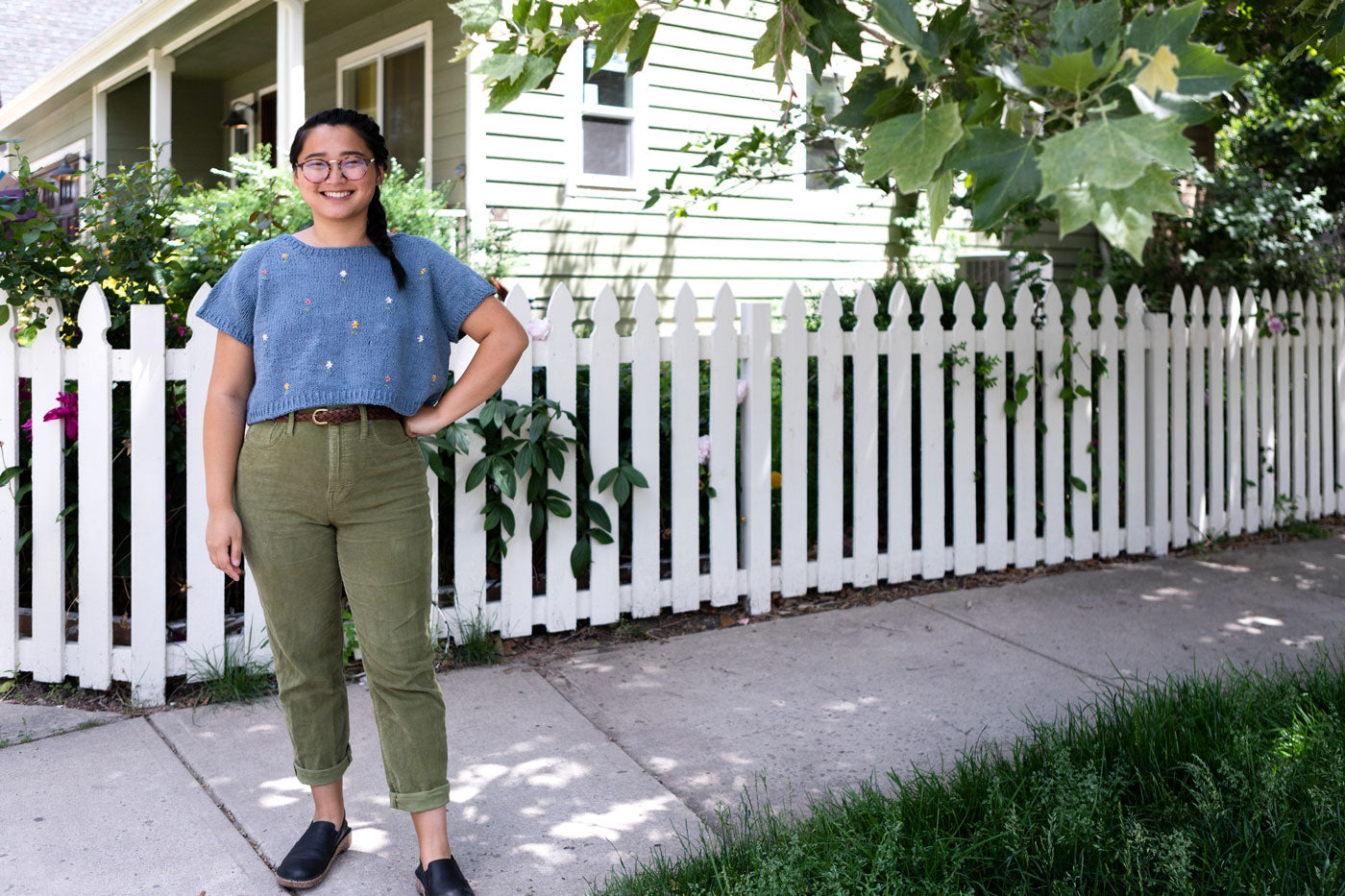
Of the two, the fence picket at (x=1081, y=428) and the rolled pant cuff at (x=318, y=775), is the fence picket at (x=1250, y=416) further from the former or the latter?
the rolled pant cuff at (x=318, y=775)

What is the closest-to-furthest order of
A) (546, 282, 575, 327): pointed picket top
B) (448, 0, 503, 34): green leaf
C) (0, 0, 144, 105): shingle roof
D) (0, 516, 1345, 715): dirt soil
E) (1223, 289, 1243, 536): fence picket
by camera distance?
1. (448, 0, 503, 34): green leaf
2. (0, 516, 1345, 715): dirt soil
3. (546, 282, 575, 327): pointed picket top
4. (1223, 289, 1243, 536): fence picket
5. (0, 0, 144, 105): shingle roof

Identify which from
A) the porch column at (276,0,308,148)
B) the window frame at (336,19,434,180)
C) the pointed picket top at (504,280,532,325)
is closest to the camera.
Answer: the pointed picket top at (504,280,532,325)

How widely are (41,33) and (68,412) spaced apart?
18.0 m

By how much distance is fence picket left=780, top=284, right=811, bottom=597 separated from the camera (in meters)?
5.25

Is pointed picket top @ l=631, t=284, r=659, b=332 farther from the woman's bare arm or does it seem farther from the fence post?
the woman's bare arm

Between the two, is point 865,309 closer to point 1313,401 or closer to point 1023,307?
point 1023,307

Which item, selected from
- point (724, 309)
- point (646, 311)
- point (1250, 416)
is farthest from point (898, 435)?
point (1250, 416)

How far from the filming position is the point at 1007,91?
210cm

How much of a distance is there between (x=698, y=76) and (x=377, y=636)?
7968 millimetres

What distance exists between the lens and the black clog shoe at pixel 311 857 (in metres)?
2.82

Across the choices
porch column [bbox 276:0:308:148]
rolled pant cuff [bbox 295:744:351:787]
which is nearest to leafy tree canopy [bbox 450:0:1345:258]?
rolled pant cuff [bbox 295:744:351:787]

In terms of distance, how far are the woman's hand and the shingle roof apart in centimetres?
1823

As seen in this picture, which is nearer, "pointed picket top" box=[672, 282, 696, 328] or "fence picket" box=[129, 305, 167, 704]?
"fence picket" box=[129, 305, 167, 704]

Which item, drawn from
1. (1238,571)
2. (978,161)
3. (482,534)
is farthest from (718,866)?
(1238,571)
